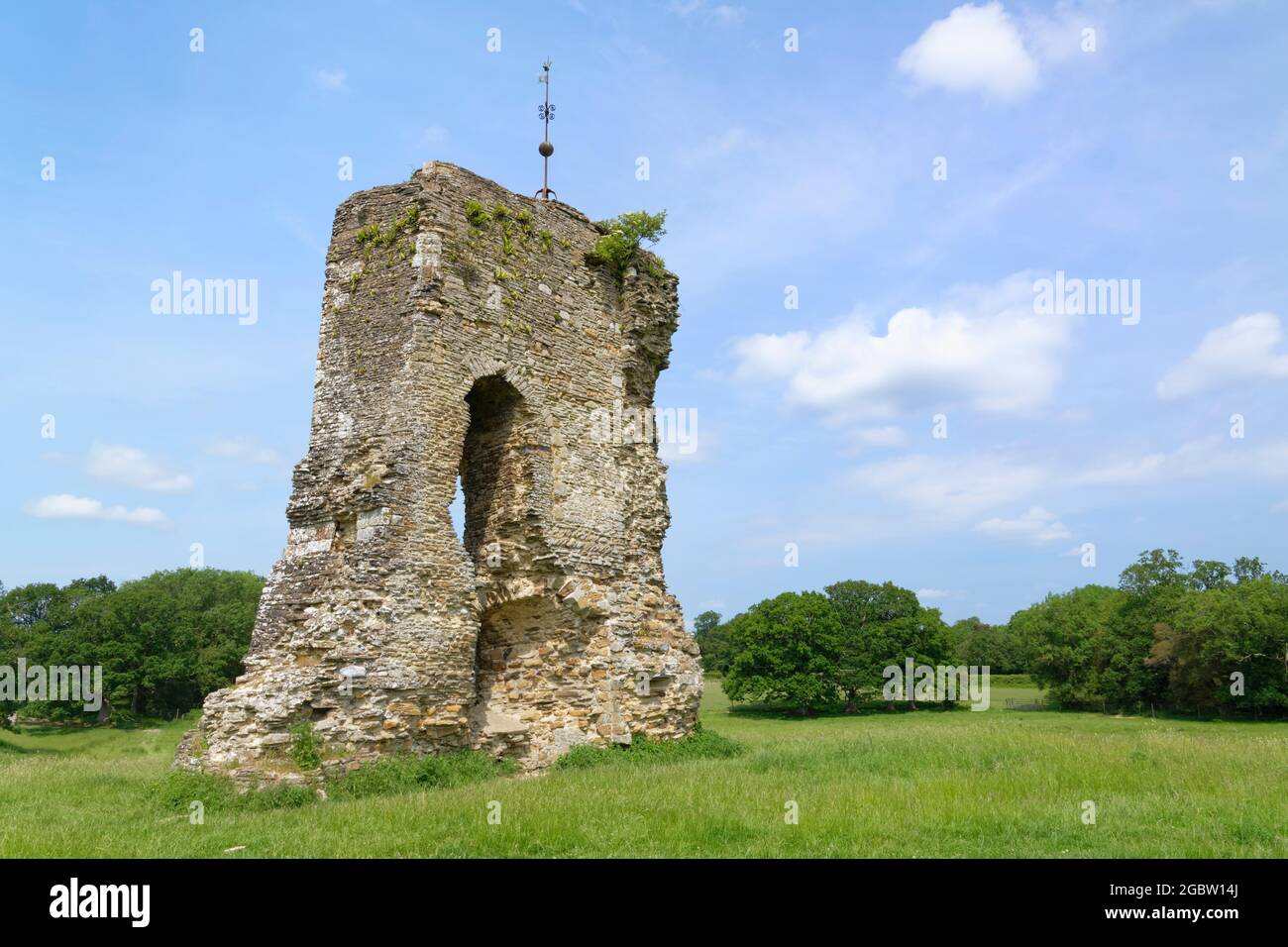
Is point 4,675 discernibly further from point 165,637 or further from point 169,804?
point 169,804

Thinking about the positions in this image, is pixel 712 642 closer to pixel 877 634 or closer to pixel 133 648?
A: pixel 877 634

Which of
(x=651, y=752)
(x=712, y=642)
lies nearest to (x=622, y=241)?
(x=651, y=752)

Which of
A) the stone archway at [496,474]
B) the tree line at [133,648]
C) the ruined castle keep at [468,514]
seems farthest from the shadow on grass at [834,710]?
the stone archway at [496,474]

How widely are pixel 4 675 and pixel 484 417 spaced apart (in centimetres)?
3508

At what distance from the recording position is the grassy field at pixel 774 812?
668 centimetres

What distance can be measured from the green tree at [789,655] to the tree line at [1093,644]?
6cm

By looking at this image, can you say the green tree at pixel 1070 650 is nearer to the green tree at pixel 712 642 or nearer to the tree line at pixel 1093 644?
the tree line at pixel 1093 644

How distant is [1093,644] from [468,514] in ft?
141

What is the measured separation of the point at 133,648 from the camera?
123 feet

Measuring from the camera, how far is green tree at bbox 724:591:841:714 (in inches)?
1735

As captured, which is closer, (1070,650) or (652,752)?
(652,752)
